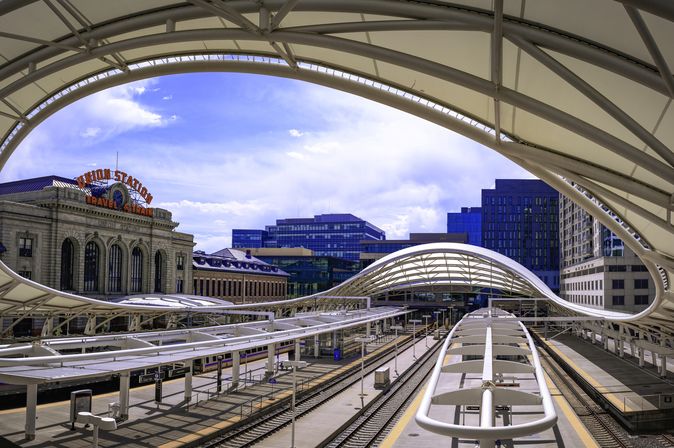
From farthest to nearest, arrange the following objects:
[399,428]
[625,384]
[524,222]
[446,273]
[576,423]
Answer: [524,222] → [446,273] → [625,384] → [576,423] → [399,428]

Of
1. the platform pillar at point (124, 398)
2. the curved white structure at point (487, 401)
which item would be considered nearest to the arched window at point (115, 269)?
the platform pillar at point (124, 398)

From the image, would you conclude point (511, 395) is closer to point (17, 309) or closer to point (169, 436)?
point (169, 436)

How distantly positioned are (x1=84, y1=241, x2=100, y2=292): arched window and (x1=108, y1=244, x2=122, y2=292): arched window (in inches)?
68.0

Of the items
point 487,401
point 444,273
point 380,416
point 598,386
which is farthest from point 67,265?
point 444,273

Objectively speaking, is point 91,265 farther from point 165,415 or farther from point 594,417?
point 594,417

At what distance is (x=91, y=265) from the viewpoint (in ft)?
196

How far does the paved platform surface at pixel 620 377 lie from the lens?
3331 centimetres

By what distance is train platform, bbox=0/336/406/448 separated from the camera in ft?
73.8

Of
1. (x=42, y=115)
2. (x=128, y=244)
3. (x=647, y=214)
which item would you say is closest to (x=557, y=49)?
(x=647, y=214)

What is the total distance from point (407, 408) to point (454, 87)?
853 inches

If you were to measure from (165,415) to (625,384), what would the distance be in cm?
3026

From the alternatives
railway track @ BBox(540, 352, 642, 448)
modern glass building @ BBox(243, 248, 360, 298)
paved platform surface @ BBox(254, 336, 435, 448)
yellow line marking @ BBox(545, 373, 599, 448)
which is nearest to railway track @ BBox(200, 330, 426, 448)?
paved platform surface @ BBox(254, 336, 435, 448)

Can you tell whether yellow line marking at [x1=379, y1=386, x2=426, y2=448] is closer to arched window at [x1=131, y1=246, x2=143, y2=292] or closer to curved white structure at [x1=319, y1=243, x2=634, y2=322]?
curved white structure at [x1=319, y1=243, x2=634, y2=322]

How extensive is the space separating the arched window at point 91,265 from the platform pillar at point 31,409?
128 feet
